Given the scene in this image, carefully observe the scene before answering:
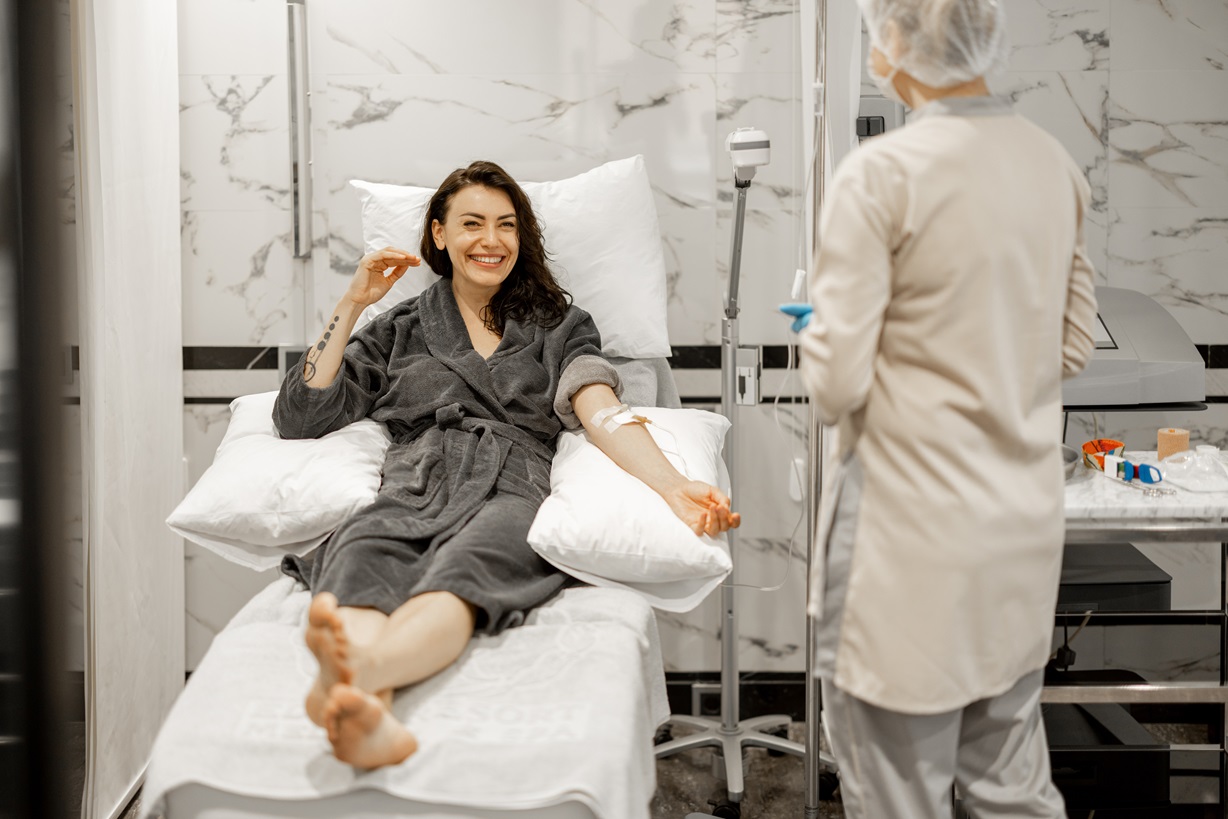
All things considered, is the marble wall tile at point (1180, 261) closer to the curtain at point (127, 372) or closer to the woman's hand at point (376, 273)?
the woman's hand at point (376, 273)

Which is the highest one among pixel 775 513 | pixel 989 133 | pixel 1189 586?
pixel 989 133

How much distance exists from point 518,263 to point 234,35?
972mm

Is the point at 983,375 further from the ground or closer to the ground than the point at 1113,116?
closer to the ground

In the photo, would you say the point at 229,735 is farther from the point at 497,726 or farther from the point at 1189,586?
the point at 1189,586

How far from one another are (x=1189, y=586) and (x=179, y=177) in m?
2.73

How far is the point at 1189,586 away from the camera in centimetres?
294

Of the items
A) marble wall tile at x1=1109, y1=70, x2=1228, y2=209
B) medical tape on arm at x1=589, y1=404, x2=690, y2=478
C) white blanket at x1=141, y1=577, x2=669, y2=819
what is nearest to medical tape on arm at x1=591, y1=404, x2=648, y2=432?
medical tape on arm at x1=589, y1=404, x2=690, y2=478

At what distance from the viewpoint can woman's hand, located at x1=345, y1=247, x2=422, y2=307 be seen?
2316mm

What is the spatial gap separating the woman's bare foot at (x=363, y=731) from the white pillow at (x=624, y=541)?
55 centimetres

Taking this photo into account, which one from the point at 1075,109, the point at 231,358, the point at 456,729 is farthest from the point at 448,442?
the point at 1075,109

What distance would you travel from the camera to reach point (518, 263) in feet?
8.38

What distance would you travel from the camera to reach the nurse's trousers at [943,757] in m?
1.55

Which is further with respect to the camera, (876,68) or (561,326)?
(561,326)

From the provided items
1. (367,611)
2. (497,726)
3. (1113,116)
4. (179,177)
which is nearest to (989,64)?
(497,726)
